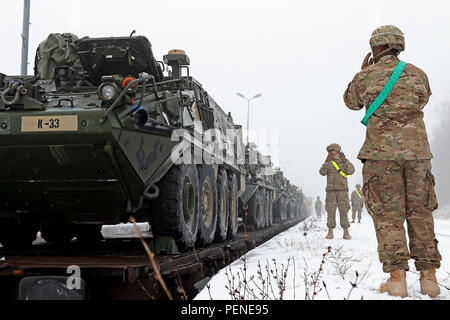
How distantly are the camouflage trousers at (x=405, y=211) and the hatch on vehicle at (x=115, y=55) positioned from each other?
333cm

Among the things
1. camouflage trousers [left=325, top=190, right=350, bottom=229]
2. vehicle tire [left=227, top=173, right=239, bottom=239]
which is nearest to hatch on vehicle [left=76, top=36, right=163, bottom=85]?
vehicle tire [left=227, top=173, right=239, bottom=239]

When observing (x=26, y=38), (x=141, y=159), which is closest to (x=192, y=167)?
(x=141, y=159)

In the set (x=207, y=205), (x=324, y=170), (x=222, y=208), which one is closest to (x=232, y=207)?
(x=222, y=208)

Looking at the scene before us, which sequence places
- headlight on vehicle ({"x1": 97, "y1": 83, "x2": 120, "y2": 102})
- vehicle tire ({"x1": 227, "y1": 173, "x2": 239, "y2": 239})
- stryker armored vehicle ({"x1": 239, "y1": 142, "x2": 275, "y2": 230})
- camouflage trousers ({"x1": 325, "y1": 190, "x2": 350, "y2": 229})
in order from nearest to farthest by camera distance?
headlight on vehicle ({"x1": 97, "y1": 83, "x2": 120, "y2": 102}) → vehicle tire ({"x1": 227, "y1": 173, "x2": 239, "y2": 239}) → camouflage trousers ({"x1": 325, "y1": 190, "x2": 350, "y2": 229}) → stryker armored vehicle ({"x1": 239, "y1": 142, "x2": 275, "y2": 230})

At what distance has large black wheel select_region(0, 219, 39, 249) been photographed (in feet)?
18.9

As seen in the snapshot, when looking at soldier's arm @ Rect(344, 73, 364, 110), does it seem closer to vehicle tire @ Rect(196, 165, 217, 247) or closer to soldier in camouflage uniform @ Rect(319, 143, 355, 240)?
vehicle tire @ Rect(196, 165, 217, 247)

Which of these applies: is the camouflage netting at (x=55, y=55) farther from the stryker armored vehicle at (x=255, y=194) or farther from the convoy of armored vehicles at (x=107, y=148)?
the stryker armored vehicle at (x=255, y=194)

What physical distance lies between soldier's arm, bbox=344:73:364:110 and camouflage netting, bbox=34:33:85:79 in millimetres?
3979

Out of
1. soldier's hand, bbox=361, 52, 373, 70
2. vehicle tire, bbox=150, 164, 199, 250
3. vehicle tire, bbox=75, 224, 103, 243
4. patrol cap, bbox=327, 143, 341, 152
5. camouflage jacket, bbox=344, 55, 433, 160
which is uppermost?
patrol cap, bbox=327, 143, 341, 152

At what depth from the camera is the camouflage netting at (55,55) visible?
6.70 metres

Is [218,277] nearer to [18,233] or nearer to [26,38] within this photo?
[18,233]

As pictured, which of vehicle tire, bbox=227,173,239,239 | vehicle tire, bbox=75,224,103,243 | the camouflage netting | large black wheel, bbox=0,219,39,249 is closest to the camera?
large black wheel, bbox=0,219,39,249

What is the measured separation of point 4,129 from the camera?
432 cm

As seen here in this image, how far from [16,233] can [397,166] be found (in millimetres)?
4477
